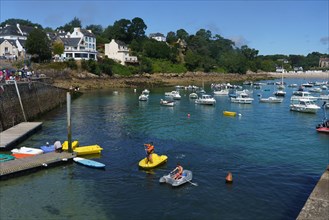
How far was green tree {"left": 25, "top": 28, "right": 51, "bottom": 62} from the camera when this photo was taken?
4213 inches

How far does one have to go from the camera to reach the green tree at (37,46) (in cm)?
10700

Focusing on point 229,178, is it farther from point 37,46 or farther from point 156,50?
point 156,50

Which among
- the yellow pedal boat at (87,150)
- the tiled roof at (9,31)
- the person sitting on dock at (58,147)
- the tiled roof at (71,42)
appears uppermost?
the tiled roof at (9,31)

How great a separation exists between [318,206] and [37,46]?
106 meters

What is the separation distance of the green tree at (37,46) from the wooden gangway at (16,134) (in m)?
69.4

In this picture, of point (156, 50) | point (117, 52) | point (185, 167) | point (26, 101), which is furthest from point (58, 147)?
point (156, 50)

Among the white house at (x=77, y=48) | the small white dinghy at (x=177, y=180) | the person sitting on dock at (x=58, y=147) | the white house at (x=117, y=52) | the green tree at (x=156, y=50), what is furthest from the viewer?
the green tree at (x=156, y=50)

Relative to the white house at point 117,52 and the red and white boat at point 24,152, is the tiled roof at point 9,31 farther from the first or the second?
the red and white boat at point 24,152

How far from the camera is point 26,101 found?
53031 millimetres

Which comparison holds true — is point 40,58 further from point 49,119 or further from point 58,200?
point 58,200

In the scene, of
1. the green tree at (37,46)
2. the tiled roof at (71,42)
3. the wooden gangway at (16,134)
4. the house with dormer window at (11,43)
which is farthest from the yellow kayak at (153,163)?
the tiled roof at (71,42)

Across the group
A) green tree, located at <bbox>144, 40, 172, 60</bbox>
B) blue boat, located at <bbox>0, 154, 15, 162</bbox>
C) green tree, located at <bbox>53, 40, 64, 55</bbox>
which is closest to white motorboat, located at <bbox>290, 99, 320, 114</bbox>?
blue boat, located at <bbox>0, 154, 15, 162</bbox>

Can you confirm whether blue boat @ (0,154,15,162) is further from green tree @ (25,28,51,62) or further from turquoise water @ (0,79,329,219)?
green tree @ (25,28,51,62)

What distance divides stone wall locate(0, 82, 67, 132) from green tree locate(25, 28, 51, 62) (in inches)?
1550
